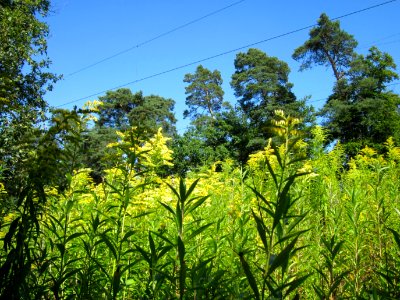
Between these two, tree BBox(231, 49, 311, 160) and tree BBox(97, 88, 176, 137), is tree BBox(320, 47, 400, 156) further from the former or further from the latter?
tree BBox(97, 88, 176, 137)

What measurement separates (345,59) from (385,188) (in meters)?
27.8

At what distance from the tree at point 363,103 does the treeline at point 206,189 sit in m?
0.12

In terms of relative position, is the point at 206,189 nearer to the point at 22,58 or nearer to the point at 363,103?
the point at 22,58

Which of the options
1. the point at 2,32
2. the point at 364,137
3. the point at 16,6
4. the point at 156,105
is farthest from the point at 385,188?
the point at 156,105

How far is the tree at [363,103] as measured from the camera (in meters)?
23.0

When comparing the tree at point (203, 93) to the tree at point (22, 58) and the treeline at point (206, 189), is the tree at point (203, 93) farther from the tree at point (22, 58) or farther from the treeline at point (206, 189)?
the tree at point (22, 58)

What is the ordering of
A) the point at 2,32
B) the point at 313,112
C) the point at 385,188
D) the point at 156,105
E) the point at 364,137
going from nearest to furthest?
the point at 385,188, the point at 2,32, the point at 364,137, the point at 313,112, the point at 156,105

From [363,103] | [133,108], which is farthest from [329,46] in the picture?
[133,108]

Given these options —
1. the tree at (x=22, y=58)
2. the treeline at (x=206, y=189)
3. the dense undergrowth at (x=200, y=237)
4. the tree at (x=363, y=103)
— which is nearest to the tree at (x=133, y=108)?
the treeline at (x=206, y=189)

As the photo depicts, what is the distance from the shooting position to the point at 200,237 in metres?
2.34

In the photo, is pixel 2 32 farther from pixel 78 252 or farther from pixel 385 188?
pixel 385 188

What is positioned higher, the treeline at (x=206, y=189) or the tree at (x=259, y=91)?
the tree at (x=259, y=91)

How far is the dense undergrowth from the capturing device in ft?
4.20

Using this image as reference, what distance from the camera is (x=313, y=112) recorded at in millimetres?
26453
